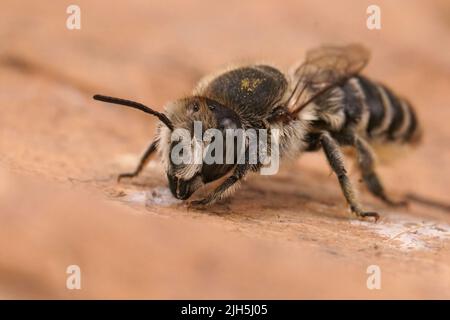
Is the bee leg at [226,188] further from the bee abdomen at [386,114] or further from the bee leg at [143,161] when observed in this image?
the bee abdomen at [386,114]

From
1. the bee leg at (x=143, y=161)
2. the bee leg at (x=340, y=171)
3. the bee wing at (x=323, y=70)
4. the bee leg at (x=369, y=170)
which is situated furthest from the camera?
the bee leg at (x=369, y=170)

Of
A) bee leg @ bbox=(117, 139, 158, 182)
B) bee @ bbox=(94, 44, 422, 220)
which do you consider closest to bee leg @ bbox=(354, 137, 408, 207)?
bee @ bbox=(94, 44, 422, 220)

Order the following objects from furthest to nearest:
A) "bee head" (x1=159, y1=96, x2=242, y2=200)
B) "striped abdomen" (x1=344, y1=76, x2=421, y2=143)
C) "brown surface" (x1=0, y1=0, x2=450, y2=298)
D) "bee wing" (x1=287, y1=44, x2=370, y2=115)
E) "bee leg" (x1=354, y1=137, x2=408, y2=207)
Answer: "striped abdomen" (x1=344, y1=76, x2=421, y2=143) < "bee leg" (x1=354, y1=137, x2=408, y2=207) < "bee wing" (x1=287, y1=44, x2=370, y2=115) < "bee head" (x1=159, y1=96, x2=242, y2=200) < "brown surface" (x1=0, y1=0, x2=450, y2=298)

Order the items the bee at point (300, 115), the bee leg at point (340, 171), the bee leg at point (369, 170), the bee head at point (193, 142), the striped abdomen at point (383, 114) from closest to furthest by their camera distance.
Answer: the bee head at point (193, 142)
the bee at point (300, 115)
the bee leg at point (340, 171)
the bee leg at point (369, 170)
the striped abdomen at point (383, 114)

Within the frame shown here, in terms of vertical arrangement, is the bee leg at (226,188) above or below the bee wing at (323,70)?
below

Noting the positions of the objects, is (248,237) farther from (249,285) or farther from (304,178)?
(304,178)

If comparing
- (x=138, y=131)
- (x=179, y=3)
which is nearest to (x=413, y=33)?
(x=179, y=3)

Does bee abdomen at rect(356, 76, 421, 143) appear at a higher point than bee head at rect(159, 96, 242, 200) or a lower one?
higher

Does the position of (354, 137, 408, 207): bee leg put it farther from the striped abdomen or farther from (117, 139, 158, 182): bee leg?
(117, 139, 158, 182): bee leg

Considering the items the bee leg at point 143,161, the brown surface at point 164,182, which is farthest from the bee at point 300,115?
the brown surface at point 164,182
